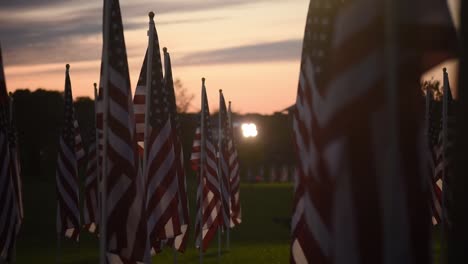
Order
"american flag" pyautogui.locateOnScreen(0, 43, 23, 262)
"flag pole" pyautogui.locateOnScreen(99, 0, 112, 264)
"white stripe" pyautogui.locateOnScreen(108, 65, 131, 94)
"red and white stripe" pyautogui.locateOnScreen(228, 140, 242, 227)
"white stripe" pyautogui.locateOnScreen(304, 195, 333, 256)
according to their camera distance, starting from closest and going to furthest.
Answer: "white stripe" pyautogui.locateOnScreen(304, 195, 333, 256), "flag pole" pyautogui.locateOnScreen(99, 0, 112, 264), "white stripe" pyautogui.locateOnScreen(108, 65, 131, 94), "american flag" pyautogui.locateOnScreen(0, 43, 23, 262), "red and white stripe" pyautogui.locateOnScreen(228, 140, 242, 227)

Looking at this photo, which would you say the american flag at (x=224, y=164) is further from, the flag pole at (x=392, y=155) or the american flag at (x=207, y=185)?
the flag pole at (x=392, y=155)

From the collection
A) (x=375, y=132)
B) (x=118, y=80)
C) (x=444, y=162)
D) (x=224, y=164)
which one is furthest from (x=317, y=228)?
(x=224, y=164)

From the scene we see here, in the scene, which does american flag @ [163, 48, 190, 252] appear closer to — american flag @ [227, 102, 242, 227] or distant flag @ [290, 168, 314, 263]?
distant flag @ [290, 168, 314, 263]

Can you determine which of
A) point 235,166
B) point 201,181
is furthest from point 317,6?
point 235,166

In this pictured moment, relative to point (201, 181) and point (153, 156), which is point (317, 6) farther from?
point (201, 181)

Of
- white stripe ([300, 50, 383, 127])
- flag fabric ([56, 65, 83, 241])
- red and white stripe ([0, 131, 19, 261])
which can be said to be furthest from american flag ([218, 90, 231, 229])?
white stripe ([300, 50, 383, 127])

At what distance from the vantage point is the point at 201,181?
71.7 ft

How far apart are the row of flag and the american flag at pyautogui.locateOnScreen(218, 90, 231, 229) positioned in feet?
0.13

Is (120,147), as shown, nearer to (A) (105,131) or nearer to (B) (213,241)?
(A) (105,131)

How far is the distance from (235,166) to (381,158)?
22577 millimetres

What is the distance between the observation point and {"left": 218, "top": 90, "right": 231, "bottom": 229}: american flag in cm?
2499

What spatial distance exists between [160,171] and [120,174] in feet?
12.6

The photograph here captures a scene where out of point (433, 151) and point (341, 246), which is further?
point (433, 151)

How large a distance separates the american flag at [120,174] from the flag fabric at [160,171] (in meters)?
3.45
